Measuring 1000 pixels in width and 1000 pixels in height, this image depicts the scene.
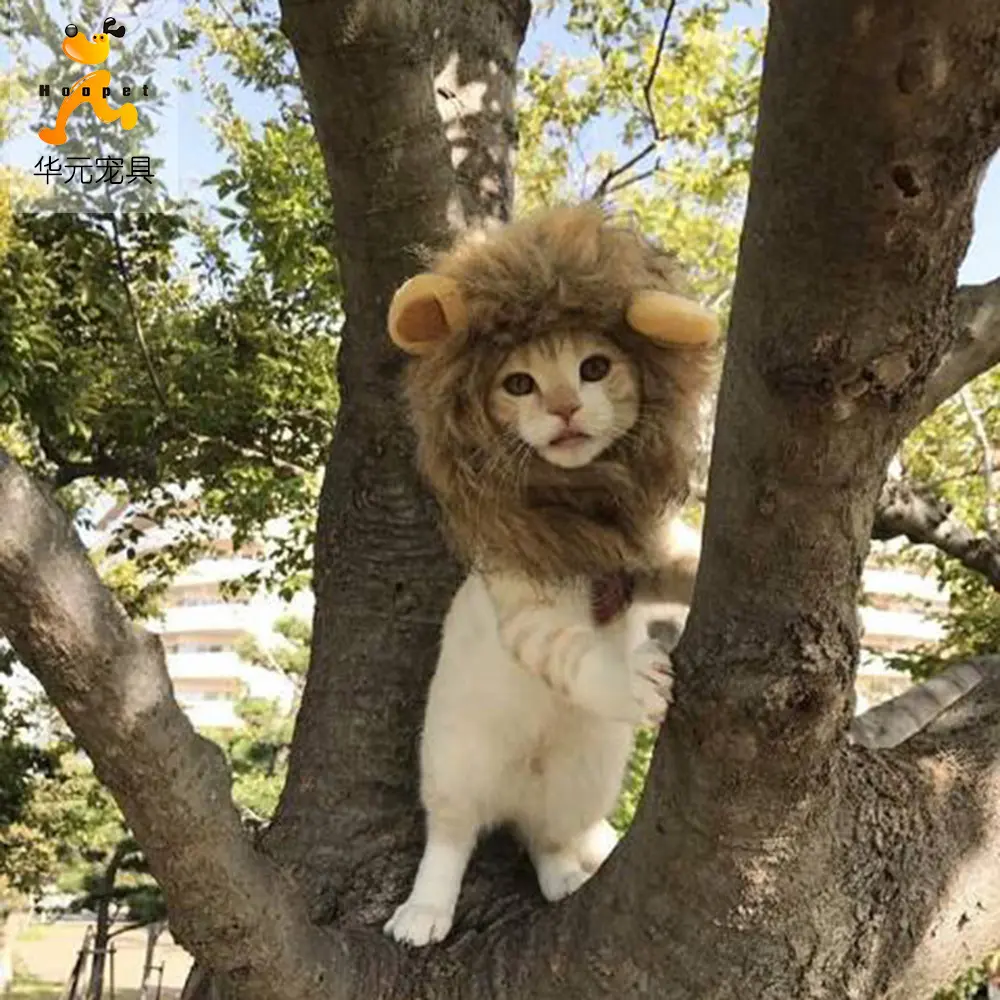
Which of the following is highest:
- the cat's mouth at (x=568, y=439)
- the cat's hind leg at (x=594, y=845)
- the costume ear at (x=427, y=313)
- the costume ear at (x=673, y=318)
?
the costume ear at (x=427, y=313)

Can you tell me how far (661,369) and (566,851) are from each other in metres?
0.90

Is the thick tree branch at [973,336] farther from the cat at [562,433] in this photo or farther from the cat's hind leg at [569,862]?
the cat's hind leg at [569,862]

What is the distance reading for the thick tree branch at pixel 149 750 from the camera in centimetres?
129

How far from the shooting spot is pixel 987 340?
1.97 meters

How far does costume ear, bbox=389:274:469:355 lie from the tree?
48cm

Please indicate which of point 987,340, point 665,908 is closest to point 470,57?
point 987,340

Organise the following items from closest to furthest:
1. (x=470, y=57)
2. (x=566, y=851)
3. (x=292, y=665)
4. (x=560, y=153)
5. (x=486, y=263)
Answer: (x=486, y=263)
(x=566, y=851)
(x=470, y=57)
(x=560, y=153)
(x=292, y=665)

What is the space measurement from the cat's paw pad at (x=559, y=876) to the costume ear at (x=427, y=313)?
95 cm

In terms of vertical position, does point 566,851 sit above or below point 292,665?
below

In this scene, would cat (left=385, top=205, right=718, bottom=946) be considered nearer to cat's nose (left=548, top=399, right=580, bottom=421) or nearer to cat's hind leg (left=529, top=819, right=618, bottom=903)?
cat's nose (left=548, top=399, right=580, bottom=421)

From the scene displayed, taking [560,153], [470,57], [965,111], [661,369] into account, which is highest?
[560,153]

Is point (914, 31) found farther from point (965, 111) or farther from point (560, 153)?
point (560, 153)

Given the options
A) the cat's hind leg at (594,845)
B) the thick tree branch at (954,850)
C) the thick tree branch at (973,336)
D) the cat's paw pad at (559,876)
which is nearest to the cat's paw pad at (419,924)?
the cat's paw pad at (559,876)

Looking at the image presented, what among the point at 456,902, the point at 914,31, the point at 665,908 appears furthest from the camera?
the point at 456,902
